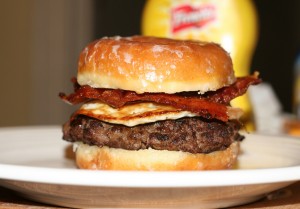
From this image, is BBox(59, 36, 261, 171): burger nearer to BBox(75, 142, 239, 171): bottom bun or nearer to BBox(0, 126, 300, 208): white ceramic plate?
BBox(75, 142, 239, 171): bottom bun

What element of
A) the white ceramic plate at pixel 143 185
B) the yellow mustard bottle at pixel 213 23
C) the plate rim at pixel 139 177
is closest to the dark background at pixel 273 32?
the yellow mustard bottle at pixel 213 23

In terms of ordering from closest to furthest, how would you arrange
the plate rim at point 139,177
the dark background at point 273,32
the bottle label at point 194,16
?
1. the plate rim at point 139,177
2. the bottle label at point 194,16
3. the dark background at point 273,32

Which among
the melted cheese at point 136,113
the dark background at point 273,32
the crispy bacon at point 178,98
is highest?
the crispy bacon at point 178,98

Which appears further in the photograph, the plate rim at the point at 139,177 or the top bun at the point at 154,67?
the top bun at the point at 154,67

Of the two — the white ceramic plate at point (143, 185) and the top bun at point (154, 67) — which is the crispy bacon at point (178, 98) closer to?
the top bun at point (154, 67)

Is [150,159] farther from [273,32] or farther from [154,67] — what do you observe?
[273,32]

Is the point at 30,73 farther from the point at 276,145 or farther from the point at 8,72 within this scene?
the point at 276,145

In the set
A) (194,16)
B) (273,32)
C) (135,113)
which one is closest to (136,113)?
(135,113)

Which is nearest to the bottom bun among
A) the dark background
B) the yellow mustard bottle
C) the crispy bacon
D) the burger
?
the burger

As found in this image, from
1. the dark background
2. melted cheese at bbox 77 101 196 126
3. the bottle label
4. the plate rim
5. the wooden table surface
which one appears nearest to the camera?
the plate rim
